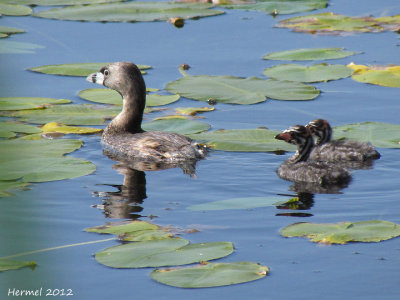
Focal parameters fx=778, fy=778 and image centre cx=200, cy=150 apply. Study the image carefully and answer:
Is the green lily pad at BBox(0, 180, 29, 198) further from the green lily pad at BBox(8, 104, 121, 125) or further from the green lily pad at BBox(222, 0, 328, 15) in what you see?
the green lily pad at BBox(222, 0, 328, 15)

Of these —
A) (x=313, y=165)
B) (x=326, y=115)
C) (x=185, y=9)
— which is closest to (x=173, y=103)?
(x=326, y=115)

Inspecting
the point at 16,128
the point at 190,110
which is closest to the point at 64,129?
the point at 16,128

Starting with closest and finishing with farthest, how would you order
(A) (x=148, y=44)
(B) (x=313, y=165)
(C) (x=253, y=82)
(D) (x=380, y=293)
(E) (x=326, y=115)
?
(D) (x=380, y=293), (B) (x=313, y=165), (E) (x=326, y=115), (C) (x=253, y=82), (A) (x=148, y=44)

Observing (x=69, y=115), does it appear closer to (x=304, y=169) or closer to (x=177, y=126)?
(x=177, y=126)

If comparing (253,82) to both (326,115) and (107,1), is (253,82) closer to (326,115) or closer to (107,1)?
(326,115)

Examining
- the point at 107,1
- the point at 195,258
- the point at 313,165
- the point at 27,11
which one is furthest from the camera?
the point at 107,1

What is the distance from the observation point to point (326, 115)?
1112 cm

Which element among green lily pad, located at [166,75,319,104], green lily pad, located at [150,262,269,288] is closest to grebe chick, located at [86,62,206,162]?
green lily pad, located at [166,75,319,104]

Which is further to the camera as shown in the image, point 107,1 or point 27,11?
point 107,1

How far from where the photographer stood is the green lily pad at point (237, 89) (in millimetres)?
11625

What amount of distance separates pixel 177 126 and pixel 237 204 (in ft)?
10.5

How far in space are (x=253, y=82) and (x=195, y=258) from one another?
6.63 m

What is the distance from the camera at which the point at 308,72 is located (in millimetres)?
12781

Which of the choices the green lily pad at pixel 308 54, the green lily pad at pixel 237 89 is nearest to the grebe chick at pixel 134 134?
the green lily pad at pixel 237 89
